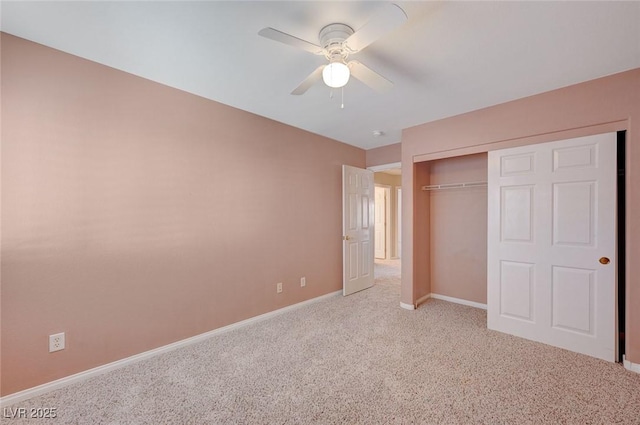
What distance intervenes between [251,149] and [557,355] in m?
3.78

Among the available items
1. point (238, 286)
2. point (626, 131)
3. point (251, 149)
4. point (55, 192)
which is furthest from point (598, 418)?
point (55, 192)

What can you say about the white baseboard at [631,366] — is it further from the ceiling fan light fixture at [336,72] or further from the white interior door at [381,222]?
the white interior door at [381,222]

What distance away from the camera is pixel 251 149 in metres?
3.25

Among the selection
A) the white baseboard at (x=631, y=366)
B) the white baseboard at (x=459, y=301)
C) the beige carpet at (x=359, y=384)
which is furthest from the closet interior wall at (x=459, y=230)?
the white baseboard at (x=631, y=366)

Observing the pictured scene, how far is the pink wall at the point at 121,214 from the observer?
1.89 m

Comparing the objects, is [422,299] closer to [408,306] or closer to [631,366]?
[408,306]

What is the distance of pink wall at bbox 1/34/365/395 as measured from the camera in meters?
1.89

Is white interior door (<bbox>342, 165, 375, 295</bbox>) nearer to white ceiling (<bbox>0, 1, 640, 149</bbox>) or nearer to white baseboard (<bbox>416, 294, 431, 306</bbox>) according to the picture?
white baseboard (<bbox>416, 294, 431, 306</bbox>)

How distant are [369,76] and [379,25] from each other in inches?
19.9

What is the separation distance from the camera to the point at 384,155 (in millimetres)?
4707

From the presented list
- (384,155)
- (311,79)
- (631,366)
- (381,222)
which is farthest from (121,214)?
(381,222)

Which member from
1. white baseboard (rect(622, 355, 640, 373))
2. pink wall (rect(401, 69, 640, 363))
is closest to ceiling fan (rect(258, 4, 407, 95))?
pink wall (rect(401, 69, 640, 363))

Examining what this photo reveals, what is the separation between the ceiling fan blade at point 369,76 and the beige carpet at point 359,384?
2282 millimetres

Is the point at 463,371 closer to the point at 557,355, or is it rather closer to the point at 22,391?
the point at 557,355
